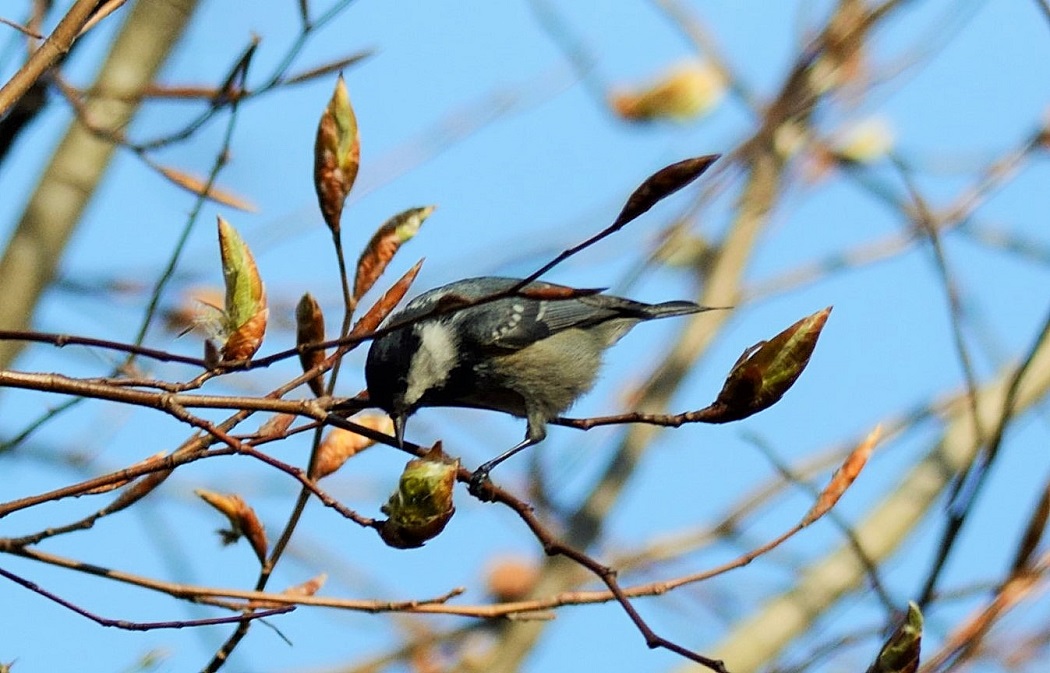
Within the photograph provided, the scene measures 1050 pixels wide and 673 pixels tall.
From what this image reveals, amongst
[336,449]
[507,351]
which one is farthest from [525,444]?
[336,449]

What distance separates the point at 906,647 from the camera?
1484 mm

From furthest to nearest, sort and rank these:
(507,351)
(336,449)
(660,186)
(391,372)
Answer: (507,351)
(391,372)
(336,449)
(660,186)

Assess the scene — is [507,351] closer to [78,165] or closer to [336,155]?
[78,165]

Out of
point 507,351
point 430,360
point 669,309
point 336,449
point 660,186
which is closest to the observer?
point 660,186

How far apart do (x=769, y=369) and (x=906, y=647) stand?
38cm

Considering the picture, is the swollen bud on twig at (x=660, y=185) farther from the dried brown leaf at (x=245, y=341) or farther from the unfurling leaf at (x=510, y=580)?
the unfurling leaf at (x=510, y=580)

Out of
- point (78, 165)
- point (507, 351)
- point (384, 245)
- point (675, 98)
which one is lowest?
point (384, 245)

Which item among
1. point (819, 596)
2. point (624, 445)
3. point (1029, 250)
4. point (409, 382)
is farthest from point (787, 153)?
point (409, 382)

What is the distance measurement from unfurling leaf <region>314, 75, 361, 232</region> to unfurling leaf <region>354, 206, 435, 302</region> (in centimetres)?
7

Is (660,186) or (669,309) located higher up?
(669,309)

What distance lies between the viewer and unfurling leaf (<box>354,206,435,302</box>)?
171 centimetres

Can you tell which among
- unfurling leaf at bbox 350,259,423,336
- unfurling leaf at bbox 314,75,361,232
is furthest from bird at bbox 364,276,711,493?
unfurling leaf at bbox 314,75,361,232

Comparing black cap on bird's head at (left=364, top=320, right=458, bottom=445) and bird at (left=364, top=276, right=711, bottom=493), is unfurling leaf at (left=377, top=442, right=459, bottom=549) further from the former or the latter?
bird at (left=364, top=276, right=711, bottom=493)

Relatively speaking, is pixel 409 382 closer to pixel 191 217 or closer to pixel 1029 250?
pixel 191 217
